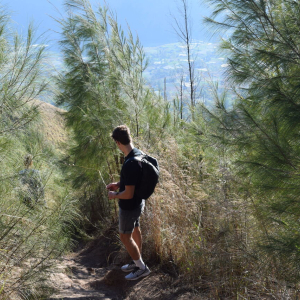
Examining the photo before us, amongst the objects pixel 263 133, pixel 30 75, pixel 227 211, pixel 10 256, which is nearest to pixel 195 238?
pixel 227 211

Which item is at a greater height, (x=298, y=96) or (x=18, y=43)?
(x=18, y=43)

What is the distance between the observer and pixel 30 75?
4129 millimetres

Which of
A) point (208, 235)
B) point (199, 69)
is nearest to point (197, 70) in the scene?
point (199, 69)

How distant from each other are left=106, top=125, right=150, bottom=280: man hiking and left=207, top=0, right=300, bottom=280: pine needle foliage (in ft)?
3.61

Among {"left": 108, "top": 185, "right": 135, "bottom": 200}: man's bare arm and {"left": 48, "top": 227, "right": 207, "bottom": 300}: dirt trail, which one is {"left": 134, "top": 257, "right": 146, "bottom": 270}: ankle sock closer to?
{"left": 48, "top": 227, "right": 207, "bottom": 300}: dirt trail

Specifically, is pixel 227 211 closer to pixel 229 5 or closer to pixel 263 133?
pixel 263 133

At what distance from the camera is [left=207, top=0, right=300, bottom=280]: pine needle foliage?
326 centimetres

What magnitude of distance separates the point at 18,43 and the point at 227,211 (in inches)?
121

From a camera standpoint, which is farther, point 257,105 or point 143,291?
point 143,291

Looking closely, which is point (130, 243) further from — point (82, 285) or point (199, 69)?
point (199, 69)

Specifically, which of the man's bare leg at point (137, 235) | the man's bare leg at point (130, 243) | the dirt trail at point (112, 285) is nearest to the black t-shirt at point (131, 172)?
the man's bare leg at point (130, 243)

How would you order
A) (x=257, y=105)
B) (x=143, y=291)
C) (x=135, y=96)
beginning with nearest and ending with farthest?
1. (x=257, y=105)
2. (x=143, y=291)
3. (x=135, y=96)

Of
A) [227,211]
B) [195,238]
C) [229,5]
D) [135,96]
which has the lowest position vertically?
[195,238]

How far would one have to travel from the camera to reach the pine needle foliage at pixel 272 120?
10.7 feet
